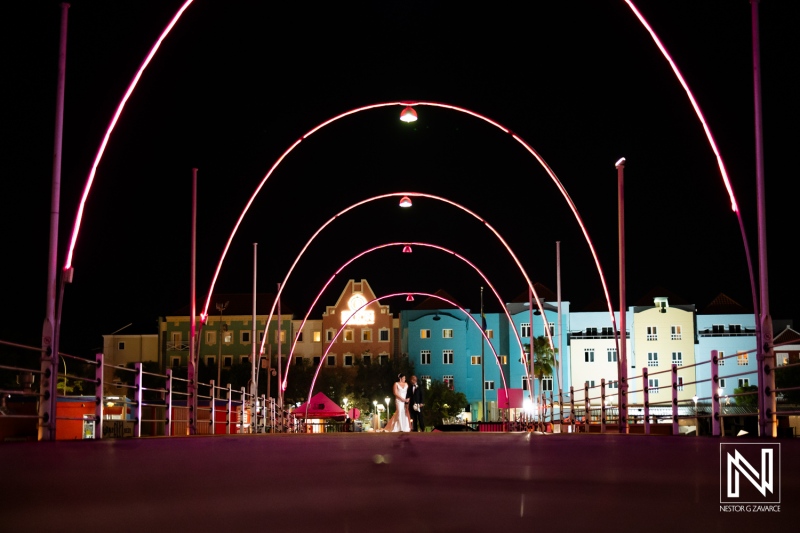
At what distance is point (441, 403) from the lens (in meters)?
96.8

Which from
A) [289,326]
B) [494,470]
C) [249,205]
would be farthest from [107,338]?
[494,470]

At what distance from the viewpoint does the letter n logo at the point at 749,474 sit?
4.21 m

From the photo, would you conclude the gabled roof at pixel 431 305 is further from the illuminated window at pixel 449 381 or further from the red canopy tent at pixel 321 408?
the red canopy tent at pixel 321 408

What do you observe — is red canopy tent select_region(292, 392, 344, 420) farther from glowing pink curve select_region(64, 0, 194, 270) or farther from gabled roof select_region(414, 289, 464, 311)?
gabled roof select_region(414, 289, 464, 311)

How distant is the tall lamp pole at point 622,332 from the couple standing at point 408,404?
655 centimetres

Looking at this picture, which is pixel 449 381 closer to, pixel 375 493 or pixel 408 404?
pixel 408 404

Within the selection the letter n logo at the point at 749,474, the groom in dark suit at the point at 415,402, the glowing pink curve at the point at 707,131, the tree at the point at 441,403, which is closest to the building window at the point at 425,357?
the tree at the point at 441,403

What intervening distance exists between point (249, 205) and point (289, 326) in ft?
259

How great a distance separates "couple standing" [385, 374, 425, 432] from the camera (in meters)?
30.1

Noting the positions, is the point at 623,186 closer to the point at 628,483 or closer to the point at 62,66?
the point at 62,66

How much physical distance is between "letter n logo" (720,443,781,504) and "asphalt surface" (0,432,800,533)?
0.21 ft

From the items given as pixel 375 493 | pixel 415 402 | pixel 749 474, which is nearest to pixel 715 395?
pixel 749 474

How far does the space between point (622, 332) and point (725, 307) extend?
278 ft

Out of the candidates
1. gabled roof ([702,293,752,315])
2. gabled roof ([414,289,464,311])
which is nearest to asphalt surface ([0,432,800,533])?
gabled roof ([414,289,464,311])
